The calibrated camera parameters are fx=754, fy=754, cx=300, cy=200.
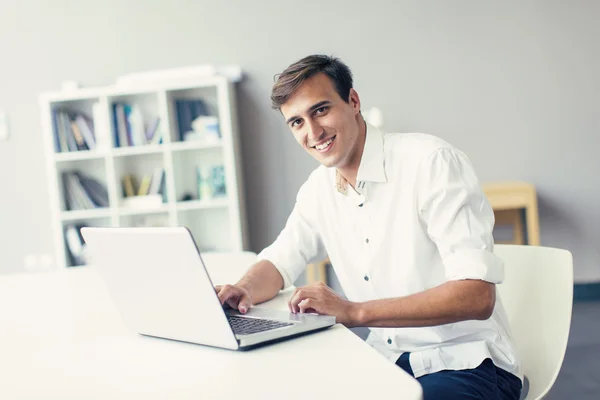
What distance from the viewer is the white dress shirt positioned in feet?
5.26

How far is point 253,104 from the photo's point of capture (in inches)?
184

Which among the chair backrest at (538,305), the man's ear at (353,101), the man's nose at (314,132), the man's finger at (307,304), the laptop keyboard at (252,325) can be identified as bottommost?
the chair backrest at (538,305)

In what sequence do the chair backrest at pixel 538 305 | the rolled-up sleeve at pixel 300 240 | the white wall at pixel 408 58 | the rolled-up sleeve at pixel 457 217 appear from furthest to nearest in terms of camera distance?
the white wall at pixel 408 58, the rolled-up sleeve at pixel 300 240, the chair backrest at pixel 538 305, the rolled-up sleeve at pixel 457 217

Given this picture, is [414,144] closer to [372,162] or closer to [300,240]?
[372,162]

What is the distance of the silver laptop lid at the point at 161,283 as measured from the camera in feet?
4.05

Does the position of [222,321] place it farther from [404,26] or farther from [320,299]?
[404,26]

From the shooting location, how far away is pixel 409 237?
1.74 m

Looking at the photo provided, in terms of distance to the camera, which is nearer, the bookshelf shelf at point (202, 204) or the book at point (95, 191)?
the bookshelf shelf at point (202, 204)

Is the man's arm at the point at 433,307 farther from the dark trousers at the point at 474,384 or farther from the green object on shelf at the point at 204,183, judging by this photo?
the green object on shelf at the point at 204,183

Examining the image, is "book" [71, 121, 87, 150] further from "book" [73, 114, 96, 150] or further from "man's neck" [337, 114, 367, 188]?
"man's neck" [337, 114, 367, 188]

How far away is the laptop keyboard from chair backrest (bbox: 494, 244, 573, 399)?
58cm

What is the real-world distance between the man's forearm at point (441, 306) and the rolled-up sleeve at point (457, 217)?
3 centimetres

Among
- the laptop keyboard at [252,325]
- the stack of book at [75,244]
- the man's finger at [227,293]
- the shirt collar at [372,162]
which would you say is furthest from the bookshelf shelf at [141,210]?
the laptop keyboard at [252,325]

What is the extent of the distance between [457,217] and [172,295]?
0.64 metres
